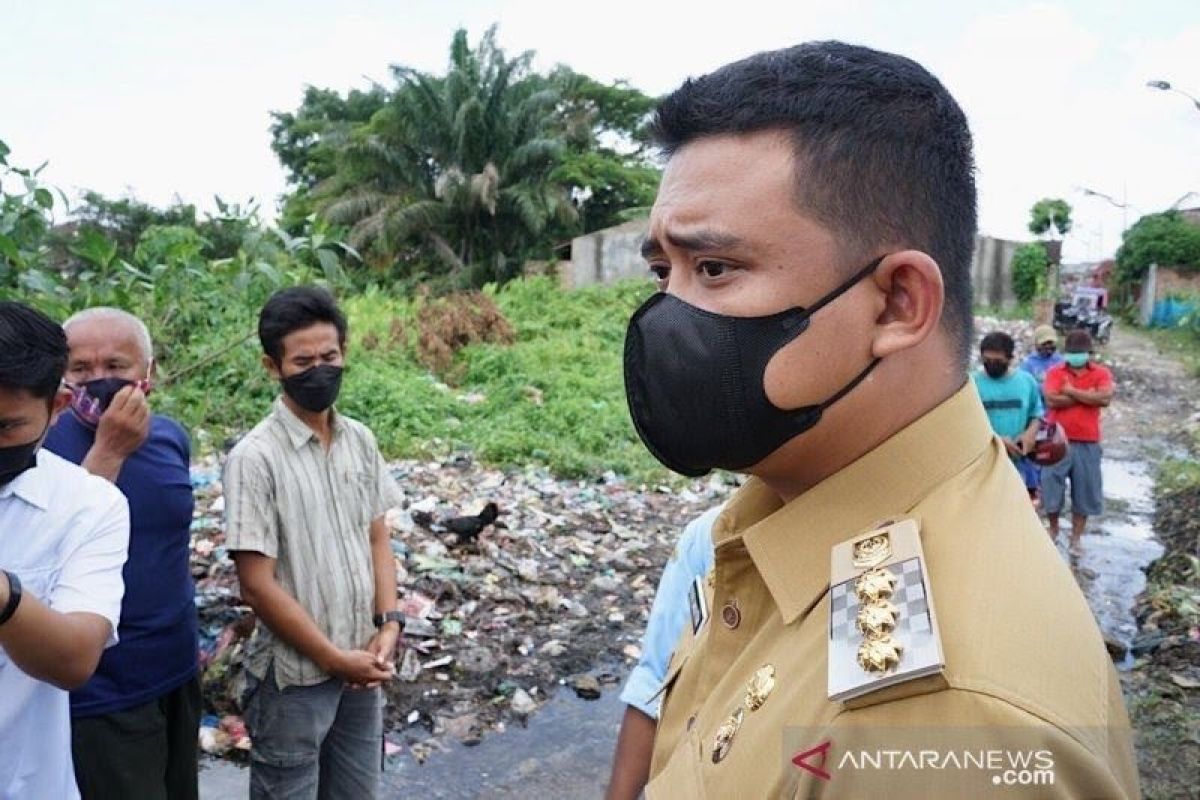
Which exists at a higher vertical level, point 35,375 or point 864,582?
point 35,375

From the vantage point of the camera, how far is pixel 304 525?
2592mm

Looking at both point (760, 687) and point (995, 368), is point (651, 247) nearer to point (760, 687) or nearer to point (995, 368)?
point (760, 687)

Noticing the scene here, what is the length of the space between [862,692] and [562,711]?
3.57 metres

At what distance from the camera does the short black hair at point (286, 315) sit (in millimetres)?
2742

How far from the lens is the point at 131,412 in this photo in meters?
2.32

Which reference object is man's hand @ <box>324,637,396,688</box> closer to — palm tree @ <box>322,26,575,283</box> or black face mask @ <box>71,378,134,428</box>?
black face mask @ <box>71,378,134,428</box>

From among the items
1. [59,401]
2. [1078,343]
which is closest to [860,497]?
[59,401]

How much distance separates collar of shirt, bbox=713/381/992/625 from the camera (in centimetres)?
101

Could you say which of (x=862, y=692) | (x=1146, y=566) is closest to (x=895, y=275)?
(x=862, y=692)

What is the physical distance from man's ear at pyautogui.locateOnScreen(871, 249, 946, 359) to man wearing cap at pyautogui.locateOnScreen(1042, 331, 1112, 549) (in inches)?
236

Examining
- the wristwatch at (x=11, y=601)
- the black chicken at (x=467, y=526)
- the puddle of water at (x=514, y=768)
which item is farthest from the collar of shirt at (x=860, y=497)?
the black chicken at (x=467, y=526)

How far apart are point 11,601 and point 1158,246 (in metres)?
31.6

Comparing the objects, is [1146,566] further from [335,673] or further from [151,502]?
[151,502]

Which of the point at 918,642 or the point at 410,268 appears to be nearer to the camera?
the point at 918,642
